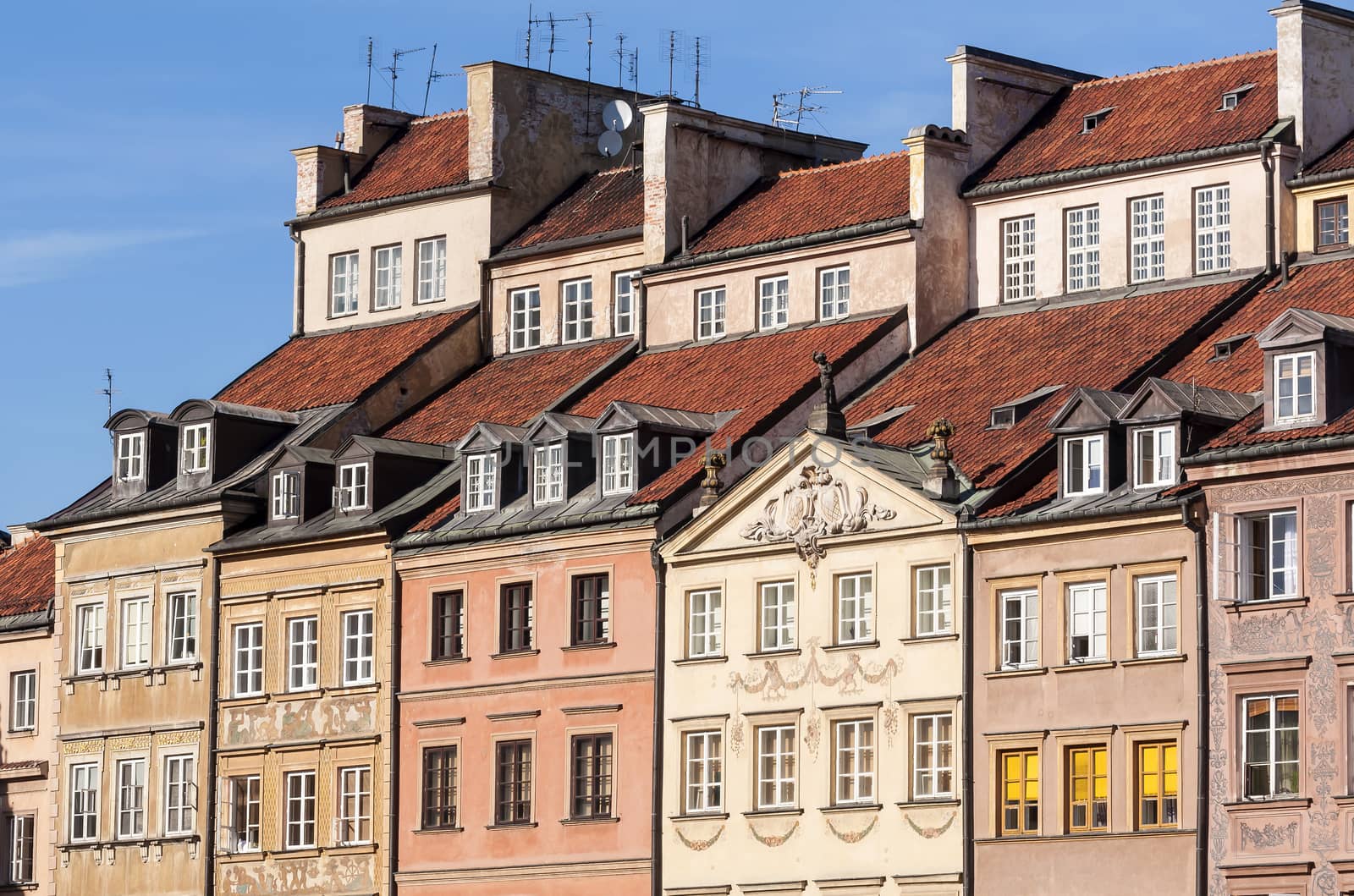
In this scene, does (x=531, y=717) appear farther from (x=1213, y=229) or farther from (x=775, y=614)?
(x=1213, y=229)

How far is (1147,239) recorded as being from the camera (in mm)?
74000

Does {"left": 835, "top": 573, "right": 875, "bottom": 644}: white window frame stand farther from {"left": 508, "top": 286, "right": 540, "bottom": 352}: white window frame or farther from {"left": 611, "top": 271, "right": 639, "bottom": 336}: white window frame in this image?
{"left": 508, "top": 286, "right": 540, "bottom": 352}: white window frame

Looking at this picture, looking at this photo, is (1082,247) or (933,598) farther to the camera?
(1082,247)

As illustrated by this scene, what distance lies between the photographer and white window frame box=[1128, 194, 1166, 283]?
7362cm

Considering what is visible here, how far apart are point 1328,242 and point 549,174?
24.4 meters

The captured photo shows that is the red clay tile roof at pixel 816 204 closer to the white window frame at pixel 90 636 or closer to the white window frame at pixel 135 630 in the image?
the white window frame at pixel 135 630

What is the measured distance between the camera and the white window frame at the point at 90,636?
276 feet

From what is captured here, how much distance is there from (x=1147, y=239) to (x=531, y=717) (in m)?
16.5

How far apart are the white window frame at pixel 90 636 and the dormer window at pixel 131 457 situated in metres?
3.16

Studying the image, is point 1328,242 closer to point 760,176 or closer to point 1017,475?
point 1017,475

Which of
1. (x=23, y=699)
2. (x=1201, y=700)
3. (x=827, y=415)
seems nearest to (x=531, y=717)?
(x=827, y=415)

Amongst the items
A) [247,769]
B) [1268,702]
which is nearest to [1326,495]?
[1268,702]

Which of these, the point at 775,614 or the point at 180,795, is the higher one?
the point at 775,614

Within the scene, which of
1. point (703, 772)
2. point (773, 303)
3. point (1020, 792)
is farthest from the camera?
point (773, 303)
